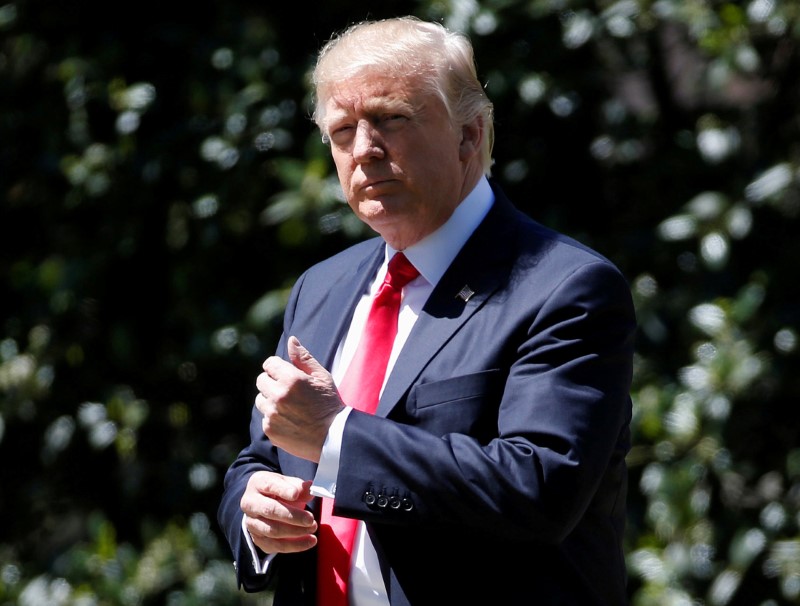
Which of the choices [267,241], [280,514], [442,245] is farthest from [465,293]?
[267,241]

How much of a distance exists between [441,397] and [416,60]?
0.56 m

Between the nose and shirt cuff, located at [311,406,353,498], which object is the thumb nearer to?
shirt cuff, located at [311,406,353,498]

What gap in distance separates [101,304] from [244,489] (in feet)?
7.75

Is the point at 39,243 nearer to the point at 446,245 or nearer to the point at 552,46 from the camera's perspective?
the point at 552,46

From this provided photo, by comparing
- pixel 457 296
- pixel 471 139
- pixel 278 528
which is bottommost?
pixel 278 528

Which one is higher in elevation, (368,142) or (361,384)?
(368,142)

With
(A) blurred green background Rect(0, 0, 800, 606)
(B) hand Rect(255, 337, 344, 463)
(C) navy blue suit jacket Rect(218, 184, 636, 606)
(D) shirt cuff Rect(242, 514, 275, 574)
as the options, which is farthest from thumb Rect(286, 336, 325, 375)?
(A) blurred green background Rect(0, 0, 800, 606)

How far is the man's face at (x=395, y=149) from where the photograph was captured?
2.04 metres

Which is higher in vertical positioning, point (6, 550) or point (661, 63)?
point (661, 63)

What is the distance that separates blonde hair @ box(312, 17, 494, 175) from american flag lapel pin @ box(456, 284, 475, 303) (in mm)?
289

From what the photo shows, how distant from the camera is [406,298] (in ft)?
7.00

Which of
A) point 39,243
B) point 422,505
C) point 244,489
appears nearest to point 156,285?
point 39,243

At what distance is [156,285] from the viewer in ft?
14.4

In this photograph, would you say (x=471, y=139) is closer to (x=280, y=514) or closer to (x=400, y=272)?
(x=400, y=272)
